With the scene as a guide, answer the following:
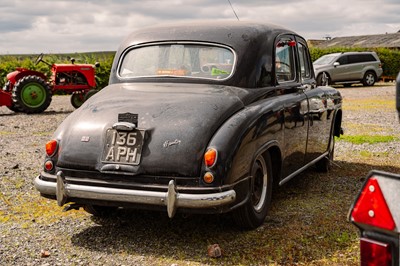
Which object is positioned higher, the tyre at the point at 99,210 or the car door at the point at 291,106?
the car door at the point at 291,106

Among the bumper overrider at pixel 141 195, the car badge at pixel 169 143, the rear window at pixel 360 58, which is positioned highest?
the rear window at pixel 360 58

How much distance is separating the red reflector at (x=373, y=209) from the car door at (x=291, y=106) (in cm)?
341

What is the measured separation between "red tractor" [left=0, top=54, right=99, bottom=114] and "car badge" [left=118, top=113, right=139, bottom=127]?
11.6 m

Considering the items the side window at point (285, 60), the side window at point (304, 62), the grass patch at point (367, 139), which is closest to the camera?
the side window at point (285, 60)

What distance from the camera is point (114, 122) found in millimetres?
4719

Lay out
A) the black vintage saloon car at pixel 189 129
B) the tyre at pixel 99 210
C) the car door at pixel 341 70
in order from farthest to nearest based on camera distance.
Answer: the car door at pixel 341 70 → the tyre at pixel 99 210 → the black vintage saloon car at pixel 189 129

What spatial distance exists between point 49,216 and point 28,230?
0.44 meters

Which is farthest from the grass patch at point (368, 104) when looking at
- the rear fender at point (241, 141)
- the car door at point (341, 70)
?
the rear fender at point (241, 141)

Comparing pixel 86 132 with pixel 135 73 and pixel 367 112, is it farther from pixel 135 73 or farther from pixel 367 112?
pixel 367 112

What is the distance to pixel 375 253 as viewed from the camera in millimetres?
2086

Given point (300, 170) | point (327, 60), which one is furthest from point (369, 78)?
point (300, 170)

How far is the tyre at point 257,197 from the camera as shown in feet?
15.8

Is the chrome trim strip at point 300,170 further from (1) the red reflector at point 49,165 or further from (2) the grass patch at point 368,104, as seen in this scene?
(2) the grass patch at point 368,104

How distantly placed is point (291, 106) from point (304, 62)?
1.43 meters
